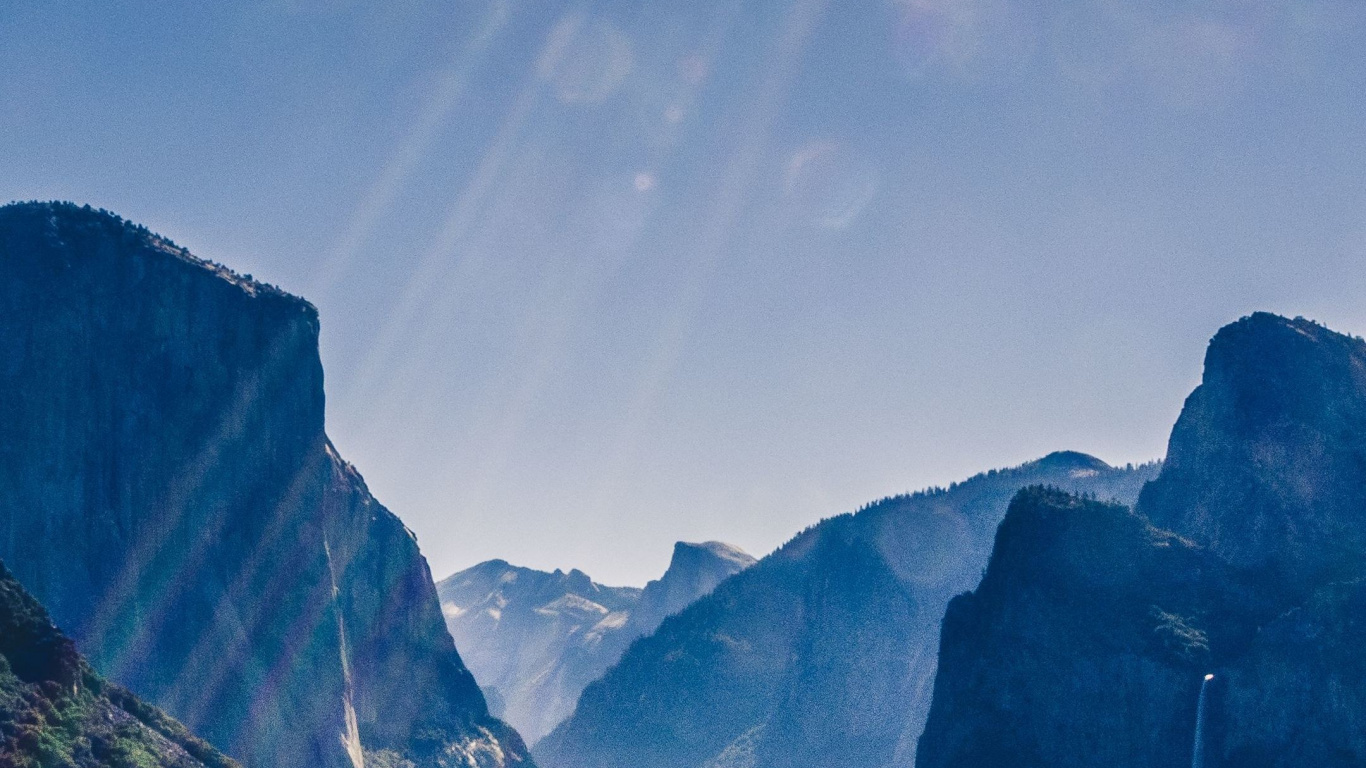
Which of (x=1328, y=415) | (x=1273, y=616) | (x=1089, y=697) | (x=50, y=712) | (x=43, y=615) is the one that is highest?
(x=1328, y=415)

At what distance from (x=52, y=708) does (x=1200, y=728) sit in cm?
14683

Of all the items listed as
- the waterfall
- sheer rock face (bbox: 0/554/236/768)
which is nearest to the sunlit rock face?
the waterfall

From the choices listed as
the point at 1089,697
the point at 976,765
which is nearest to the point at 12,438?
the point at 976,765

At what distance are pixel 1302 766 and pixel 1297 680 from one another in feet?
40.5

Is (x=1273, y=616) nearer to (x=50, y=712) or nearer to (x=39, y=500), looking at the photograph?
(x=50, y=712)

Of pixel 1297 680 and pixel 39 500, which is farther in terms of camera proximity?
pixel 39 500

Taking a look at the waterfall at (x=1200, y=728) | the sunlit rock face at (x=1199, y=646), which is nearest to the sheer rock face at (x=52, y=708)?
the sunlit rock face at (x=1199, y=646)

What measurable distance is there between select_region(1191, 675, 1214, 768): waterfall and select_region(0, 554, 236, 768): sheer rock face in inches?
5213

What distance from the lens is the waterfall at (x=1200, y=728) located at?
165875 millimetres

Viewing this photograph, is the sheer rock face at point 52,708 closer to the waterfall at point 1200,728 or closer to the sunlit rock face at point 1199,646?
the sunlit rock face at point 1199,646

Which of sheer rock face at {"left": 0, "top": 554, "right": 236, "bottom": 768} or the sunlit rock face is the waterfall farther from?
sheer rock face at {"left": 0, "top": 554, "right": 236, "bottom": 768}

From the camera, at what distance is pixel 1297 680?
159 meters

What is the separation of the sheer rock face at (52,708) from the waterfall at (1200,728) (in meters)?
132

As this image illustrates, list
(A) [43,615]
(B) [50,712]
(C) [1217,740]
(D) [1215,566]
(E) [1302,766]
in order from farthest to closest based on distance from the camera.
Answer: (D) [1215,566]
(C) [1217,740]
(E) [1302,766]
(A) [43,615]
(B) [50,712]
